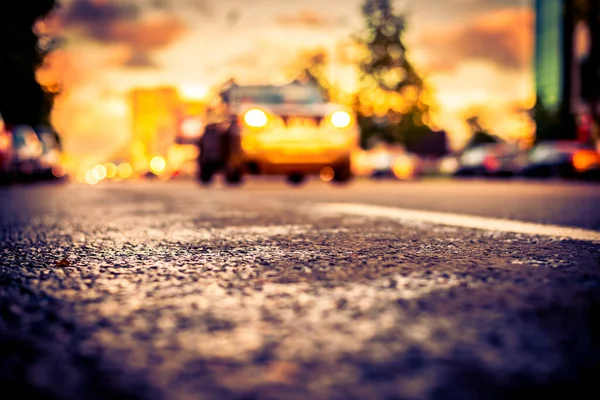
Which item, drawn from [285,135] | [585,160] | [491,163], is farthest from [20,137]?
[491,163]

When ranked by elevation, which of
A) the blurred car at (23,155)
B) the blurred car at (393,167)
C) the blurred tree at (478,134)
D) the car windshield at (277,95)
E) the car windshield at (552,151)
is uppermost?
the blurred tree at (478,134)

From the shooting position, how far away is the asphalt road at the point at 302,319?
4.72ft

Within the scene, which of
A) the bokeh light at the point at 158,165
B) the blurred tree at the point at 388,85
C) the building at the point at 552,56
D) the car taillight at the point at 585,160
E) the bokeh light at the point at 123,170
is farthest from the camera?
the bokeh light at the point at 123,170

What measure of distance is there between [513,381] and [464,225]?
3733mm

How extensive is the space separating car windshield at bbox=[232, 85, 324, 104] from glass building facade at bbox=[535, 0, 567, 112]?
70702 millimetres

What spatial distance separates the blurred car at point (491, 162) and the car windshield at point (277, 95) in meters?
18.8

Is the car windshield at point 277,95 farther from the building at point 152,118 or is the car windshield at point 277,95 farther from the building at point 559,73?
the building at point 152,118

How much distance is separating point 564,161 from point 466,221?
2036 cm

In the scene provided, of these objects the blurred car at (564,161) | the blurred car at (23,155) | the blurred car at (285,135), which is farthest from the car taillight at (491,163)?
the blurred car at (285,135)

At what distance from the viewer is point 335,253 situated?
11.3ft

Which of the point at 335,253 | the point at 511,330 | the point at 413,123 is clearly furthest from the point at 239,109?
the point at 413,123

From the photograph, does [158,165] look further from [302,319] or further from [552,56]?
[302,319]

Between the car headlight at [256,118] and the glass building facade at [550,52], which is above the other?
the glass building facade at [550,52]

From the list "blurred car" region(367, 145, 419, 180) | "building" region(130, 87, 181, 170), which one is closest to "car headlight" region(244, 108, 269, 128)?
"blurred car" region(367, 145, 419, 180)
